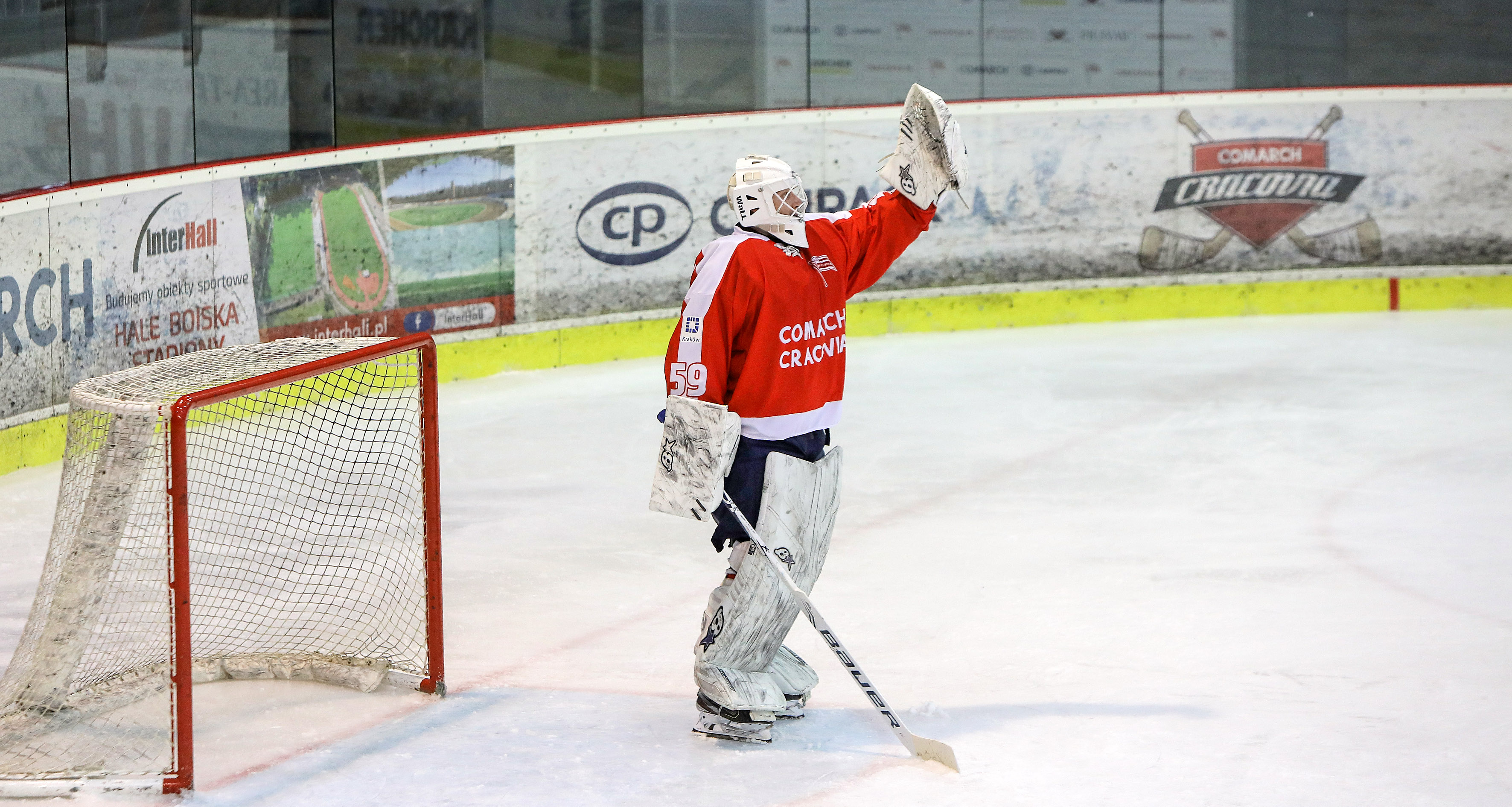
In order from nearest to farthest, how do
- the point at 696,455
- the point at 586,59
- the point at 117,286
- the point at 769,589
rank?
the point at 696,455 → the point at 769,589 → the point at 117,286 → the point at 586,59

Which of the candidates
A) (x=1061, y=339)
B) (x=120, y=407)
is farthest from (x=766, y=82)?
(x=120, y=407)

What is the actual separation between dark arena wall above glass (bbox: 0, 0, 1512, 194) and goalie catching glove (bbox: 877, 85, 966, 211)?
377cm

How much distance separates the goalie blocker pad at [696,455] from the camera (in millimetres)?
3666

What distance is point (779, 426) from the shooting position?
12.4 ft

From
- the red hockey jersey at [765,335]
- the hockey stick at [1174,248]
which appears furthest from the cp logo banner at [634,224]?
the red hockey jersey at [765,335]

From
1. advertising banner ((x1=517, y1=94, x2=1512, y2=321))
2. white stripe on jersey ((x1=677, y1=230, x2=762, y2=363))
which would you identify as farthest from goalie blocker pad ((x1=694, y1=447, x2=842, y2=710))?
advertising banner ((x1=517, y1=94, x2=1512, y2=321))

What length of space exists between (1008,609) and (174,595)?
222cm

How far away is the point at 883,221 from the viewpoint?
4.05 m

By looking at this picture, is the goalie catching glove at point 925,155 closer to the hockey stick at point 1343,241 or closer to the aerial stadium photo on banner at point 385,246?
the aerial stadium photo on banner at point 385,246

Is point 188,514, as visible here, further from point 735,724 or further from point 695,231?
point 695,231

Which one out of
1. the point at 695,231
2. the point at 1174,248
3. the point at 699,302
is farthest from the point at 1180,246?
the point at 699,302

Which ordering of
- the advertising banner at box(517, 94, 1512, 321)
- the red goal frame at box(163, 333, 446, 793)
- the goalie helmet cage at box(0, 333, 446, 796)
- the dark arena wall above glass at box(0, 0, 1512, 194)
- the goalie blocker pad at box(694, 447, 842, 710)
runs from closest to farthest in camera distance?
the red goal frame at box(163, 333, 446, 793), the goalie helmet cage at box(0, 333, 446, 796), the goalie blocker pad at box(694, 447, 842, 710), the dark arena wall above glass at box(0, 0, 1512, 194), the advertising banner at box(517, 94, 1512, 321)

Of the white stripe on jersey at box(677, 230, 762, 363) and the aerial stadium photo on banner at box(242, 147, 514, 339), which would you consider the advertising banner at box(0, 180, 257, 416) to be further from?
the white stripe on jersey at box(677, 230, 762, 363)

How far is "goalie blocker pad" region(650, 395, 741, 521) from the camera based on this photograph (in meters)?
3.67
